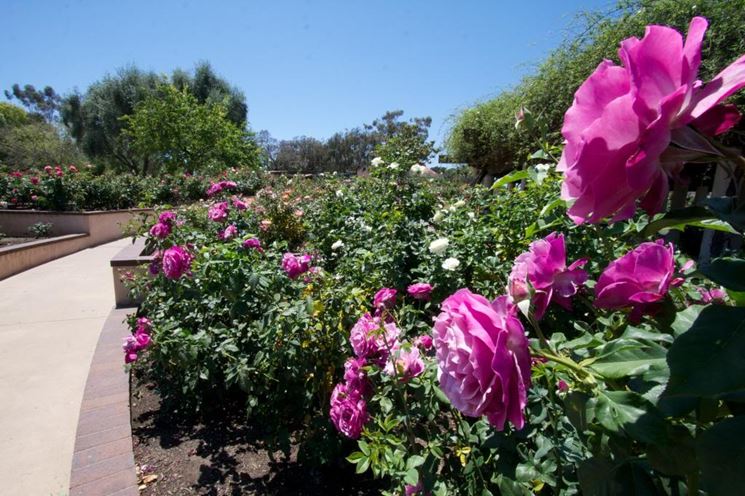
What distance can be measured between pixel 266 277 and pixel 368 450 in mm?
1205

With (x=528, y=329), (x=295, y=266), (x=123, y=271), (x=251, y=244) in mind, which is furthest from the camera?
(x=123, y=271)

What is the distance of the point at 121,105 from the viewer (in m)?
25.8

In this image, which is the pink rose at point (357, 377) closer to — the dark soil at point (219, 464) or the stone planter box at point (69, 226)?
the dark soil at point (219, 464)

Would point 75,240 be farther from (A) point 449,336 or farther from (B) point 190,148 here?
(B) point 190,148

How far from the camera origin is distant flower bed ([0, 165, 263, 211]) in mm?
9844

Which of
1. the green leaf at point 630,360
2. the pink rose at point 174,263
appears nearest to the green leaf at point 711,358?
the green leaf at point 630,360

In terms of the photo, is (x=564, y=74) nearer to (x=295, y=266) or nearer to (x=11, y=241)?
(x=295, y=266)

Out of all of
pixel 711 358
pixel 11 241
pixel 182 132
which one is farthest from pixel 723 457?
pixel 182 132

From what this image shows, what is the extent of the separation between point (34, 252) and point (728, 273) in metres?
9.08

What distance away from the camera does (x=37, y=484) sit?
207 cm

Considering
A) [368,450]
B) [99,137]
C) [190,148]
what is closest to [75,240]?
[368,450]

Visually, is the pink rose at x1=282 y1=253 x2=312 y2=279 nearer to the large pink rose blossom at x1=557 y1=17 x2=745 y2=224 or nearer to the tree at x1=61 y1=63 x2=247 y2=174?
the large pink rose blossom at x1=557 y1=17 x2=745 y2=224

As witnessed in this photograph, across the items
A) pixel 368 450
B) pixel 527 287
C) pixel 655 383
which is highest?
pixel 527 287

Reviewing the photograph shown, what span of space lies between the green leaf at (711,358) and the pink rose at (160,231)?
2.92m
